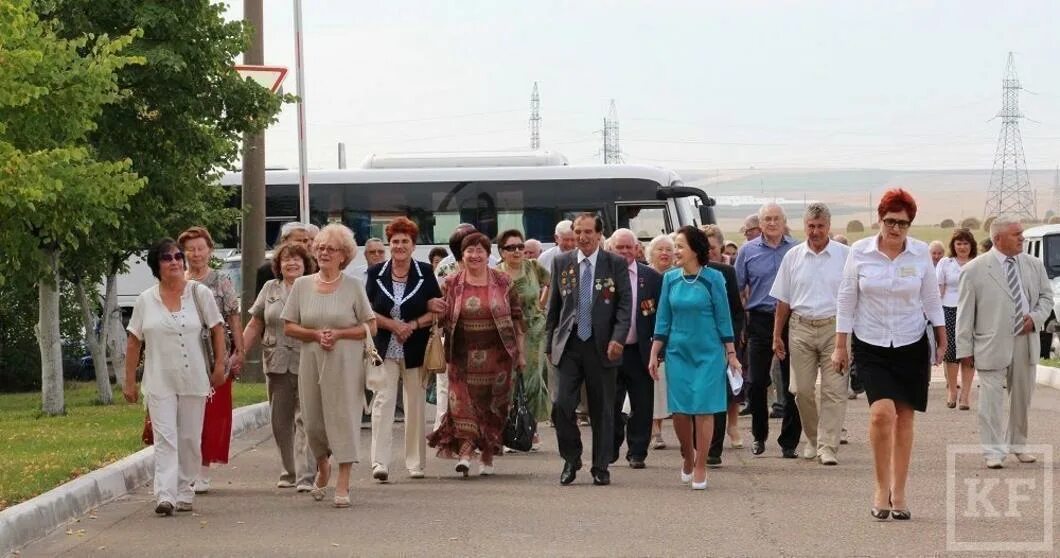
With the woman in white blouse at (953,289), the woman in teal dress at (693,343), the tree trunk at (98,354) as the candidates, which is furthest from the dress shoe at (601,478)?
the tree trunk at (98,354)

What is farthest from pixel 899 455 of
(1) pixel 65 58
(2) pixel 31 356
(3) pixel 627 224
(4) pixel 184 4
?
(3) pixel 627 224

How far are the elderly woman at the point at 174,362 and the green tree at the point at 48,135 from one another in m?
3.36

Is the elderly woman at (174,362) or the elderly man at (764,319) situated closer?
the elderly woman at (174,362)

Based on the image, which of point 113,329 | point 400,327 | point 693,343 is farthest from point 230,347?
point 113,329

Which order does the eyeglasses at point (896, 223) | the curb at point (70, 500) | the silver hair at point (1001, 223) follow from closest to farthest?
the curb at point (70, 500) < the eyeglasses at point (896, 223) < the silver hair at point (1001, 223)

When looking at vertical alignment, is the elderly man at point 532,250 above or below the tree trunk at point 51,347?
above

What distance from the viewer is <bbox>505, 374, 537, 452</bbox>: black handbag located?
45.4 feet

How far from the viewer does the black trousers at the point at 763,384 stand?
14.5 m

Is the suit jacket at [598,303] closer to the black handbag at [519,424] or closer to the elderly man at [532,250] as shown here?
the black handbag at [519,424]

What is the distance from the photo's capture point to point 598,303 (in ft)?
42.6

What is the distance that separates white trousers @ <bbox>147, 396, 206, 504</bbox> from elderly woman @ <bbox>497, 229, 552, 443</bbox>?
10.8ft

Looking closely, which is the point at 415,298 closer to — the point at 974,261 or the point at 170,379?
the point at 170,379

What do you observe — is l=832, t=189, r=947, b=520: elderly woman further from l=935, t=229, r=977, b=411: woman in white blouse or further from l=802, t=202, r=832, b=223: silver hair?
l=935, t=229, r=977, b=411: woman in white blouse

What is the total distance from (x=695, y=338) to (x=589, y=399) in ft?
2.82
